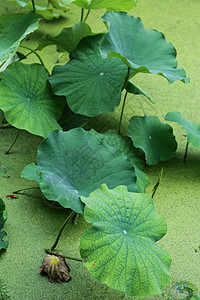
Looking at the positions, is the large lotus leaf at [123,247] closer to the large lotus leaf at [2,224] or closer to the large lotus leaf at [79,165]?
the large lotus leaf at [79,165]

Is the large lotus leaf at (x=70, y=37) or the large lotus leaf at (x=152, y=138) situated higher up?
the large lotus leaf at (x=70, y=37)

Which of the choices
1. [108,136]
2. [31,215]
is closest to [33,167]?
[31,215]

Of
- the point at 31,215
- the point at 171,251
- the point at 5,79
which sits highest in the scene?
the point at 5,79

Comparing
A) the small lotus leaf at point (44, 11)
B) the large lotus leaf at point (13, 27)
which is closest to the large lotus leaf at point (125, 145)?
the large lotus leaf at point (13, 27)

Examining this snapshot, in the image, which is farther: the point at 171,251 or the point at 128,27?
the point at 128,27

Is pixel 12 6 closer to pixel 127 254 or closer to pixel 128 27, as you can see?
pixel 128 27

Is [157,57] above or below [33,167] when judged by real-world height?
above
